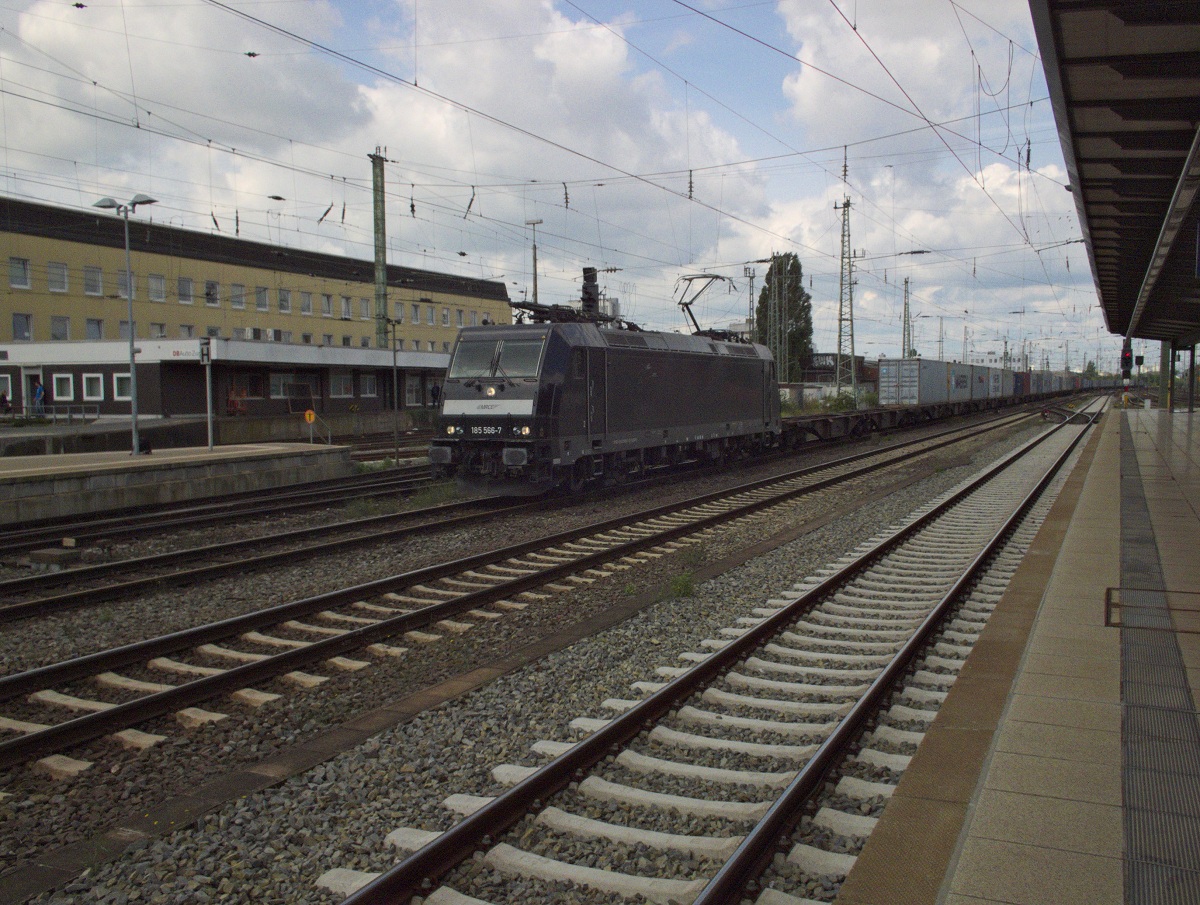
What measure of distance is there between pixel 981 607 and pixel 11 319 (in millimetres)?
43356

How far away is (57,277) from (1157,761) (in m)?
46.0

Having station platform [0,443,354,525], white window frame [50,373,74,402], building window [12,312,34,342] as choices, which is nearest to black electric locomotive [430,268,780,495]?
station platform [0,443,354,525]

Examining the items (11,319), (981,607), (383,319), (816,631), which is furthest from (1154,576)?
(11,319)

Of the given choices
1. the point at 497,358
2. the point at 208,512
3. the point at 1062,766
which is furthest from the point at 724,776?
the point at 208,512

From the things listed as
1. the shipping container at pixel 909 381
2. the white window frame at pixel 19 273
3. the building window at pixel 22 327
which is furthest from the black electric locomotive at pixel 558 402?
the building window at pixel 22 327

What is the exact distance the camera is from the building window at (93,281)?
41.1 m

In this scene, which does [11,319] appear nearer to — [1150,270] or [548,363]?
[548,363]

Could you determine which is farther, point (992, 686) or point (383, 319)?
point (383, 319)

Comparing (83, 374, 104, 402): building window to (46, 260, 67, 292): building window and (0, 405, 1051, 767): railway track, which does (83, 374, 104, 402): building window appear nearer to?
(46, 260, 67, 292): building window

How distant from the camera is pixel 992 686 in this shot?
5445 millimetres

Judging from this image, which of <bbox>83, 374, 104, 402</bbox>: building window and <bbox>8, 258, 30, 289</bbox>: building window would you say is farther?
<bbox>8, 258, 30, 289</bbox>: building window

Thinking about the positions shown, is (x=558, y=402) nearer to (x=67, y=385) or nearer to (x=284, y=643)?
(x=284, y=643)

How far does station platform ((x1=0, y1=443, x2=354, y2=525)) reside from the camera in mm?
14672

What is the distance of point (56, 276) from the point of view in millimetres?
40000
